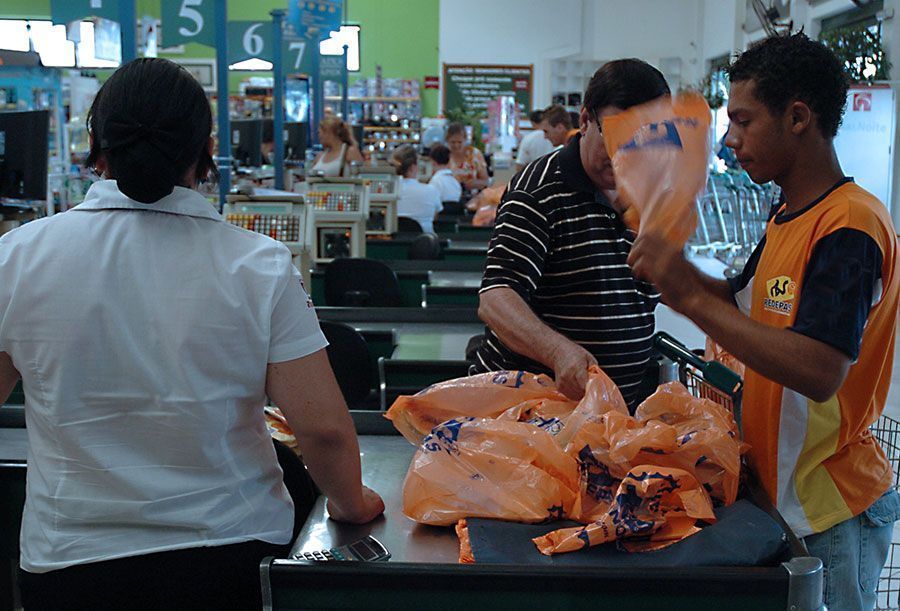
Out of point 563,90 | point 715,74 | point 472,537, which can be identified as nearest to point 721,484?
point 472,537

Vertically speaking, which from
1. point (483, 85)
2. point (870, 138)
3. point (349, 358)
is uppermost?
point (483, 85)

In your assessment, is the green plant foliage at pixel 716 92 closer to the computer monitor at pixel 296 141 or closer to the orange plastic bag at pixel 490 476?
the computer monitor at pixel 296 141

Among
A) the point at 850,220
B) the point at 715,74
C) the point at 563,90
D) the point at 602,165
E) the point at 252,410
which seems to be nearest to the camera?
the point at 850,220

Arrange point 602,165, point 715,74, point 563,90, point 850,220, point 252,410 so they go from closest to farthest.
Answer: point 850,220 → point 252,410 → point 602,165 → point 715,74 → point 563,90

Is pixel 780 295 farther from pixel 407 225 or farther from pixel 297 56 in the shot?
pixel 297 56

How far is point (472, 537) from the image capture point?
1.55 m

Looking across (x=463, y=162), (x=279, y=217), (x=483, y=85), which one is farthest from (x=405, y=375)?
(x=483, y=85)

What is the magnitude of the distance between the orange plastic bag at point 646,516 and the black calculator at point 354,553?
235 mm

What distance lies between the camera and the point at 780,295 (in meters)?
1.58

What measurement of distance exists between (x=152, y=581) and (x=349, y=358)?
207cm

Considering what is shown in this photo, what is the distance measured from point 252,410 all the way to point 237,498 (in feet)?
0.44

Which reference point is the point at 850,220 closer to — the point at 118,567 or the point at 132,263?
the point at 132,263

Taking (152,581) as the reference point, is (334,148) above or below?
above

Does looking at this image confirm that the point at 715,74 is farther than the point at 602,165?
Yes
